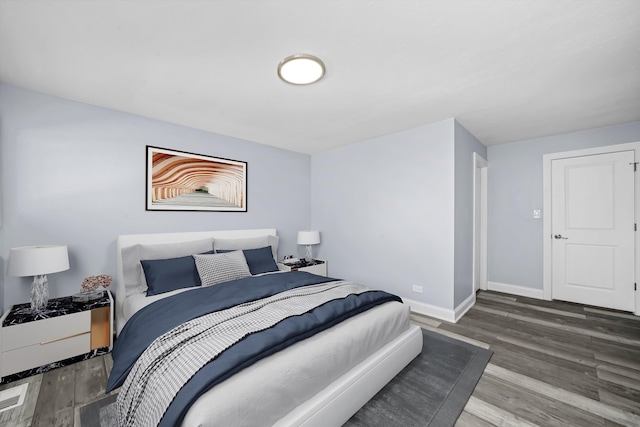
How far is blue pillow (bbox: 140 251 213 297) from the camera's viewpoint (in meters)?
2.52

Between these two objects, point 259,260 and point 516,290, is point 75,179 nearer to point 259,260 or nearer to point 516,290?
point 259,260

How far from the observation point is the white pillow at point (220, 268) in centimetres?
270

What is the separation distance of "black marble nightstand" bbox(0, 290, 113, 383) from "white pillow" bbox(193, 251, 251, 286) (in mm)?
814

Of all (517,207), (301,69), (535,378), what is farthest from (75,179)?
(517,207)

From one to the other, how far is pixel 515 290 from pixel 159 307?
4.89 metres

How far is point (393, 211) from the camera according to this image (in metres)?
3.65

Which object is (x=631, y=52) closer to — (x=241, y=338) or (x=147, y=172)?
(x=241, y=338)

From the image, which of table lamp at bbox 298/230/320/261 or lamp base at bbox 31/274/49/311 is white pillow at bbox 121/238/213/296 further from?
table lamp at bbox 298/230/320/261

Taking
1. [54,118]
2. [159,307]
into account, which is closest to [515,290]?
[159,307]

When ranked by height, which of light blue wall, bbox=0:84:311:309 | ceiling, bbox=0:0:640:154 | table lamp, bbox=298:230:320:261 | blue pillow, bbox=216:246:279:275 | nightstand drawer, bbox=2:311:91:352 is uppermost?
ceiling, bbox=0:0:640:154

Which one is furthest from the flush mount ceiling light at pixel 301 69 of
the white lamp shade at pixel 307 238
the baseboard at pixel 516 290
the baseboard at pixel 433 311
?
the baseboard at pixel 516 290

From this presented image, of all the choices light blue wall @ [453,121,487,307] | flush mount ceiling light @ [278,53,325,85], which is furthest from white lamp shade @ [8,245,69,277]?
light blue wall @ [453,121,487,307]

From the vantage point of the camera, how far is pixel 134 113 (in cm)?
292

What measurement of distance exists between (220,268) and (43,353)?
1455mm
